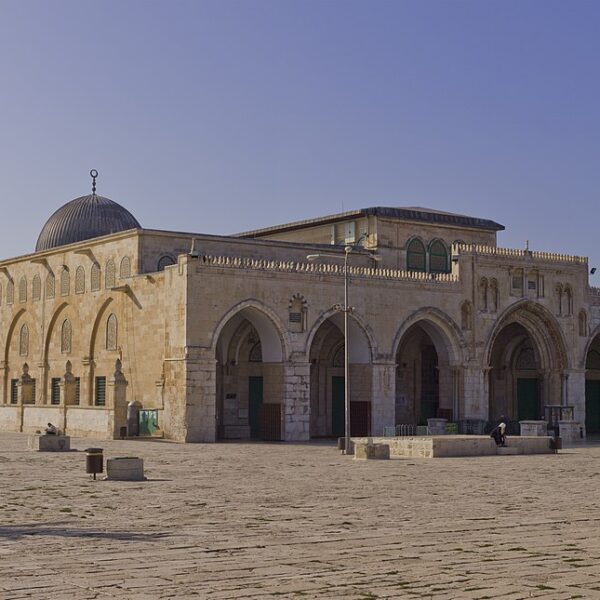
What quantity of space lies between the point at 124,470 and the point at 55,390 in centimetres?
2718

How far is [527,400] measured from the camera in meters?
49.8

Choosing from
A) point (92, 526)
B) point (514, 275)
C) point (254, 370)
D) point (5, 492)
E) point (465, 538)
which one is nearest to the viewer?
point (465, 538)

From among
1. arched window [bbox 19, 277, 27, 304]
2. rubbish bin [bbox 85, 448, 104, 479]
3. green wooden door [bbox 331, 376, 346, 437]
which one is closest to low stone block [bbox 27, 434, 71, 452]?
rubbish bin [bbox 85, 448, 104, 479]

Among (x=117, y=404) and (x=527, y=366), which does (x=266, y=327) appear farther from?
(x=527, y=366)

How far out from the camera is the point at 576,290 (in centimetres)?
4803

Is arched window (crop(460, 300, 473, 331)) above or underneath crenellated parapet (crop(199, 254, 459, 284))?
underneath

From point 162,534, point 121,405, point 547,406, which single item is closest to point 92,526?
point 162,534

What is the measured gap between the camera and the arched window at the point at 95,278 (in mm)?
44719

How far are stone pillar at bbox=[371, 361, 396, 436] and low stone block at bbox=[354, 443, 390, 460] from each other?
38.7ft

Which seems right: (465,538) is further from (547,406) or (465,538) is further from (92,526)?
(547,406)

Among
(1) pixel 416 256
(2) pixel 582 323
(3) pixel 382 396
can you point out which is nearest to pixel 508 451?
(3) pixel 382 396

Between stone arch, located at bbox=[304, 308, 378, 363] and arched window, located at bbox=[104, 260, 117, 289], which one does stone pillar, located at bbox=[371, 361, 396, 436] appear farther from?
arched window, located at bbox=[104, 260, 117, 289]

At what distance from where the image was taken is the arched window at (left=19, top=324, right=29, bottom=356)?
50500 mm

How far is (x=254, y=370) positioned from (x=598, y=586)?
3383 cm
